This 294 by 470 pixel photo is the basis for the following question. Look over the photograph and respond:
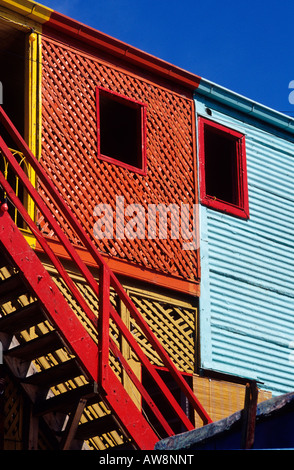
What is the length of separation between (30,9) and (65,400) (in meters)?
6.41

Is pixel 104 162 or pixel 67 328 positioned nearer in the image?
pixel 67 328

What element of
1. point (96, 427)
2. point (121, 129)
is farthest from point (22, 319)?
point (121, 129)

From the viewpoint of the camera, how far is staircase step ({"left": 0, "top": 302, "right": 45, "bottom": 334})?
9.59 metres

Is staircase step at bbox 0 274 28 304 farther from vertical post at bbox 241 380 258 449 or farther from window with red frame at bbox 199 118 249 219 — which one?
window with red frame at bbox 199 118 249 219

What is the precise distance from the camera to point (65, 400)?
381 inches

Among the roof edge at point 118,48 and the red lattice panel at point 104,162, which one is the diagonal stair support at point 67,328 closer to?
the red lattice panel at point 104,162

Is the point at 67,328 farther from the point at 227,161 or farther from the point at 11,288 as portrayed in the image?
the point at 227,161

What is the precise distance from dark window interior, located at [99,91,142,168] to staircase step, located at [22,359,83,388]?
200 inches

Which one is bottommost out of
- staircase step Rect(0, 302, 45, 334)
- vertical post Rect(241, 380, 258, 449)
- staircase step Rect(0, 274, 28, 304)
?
vertical post Rect(241, 380, 258, 449)

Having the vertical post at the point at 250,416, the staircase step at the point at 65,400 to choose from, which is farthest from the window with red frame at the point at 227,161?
the vertical post at the point at 250,416

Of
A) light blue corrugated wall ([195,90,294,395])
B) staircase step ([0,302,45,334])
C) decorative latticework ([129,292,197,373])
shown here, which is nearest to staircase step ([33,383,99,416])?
staircase step ([0,302,45,334])

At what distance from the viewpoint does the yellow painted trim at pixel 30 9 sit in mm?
13219

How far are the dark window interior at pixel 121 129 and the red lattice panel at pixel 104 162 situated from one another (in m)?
0.19

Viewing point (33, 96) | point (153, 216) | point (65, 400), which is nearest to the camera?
point (65, 400)
